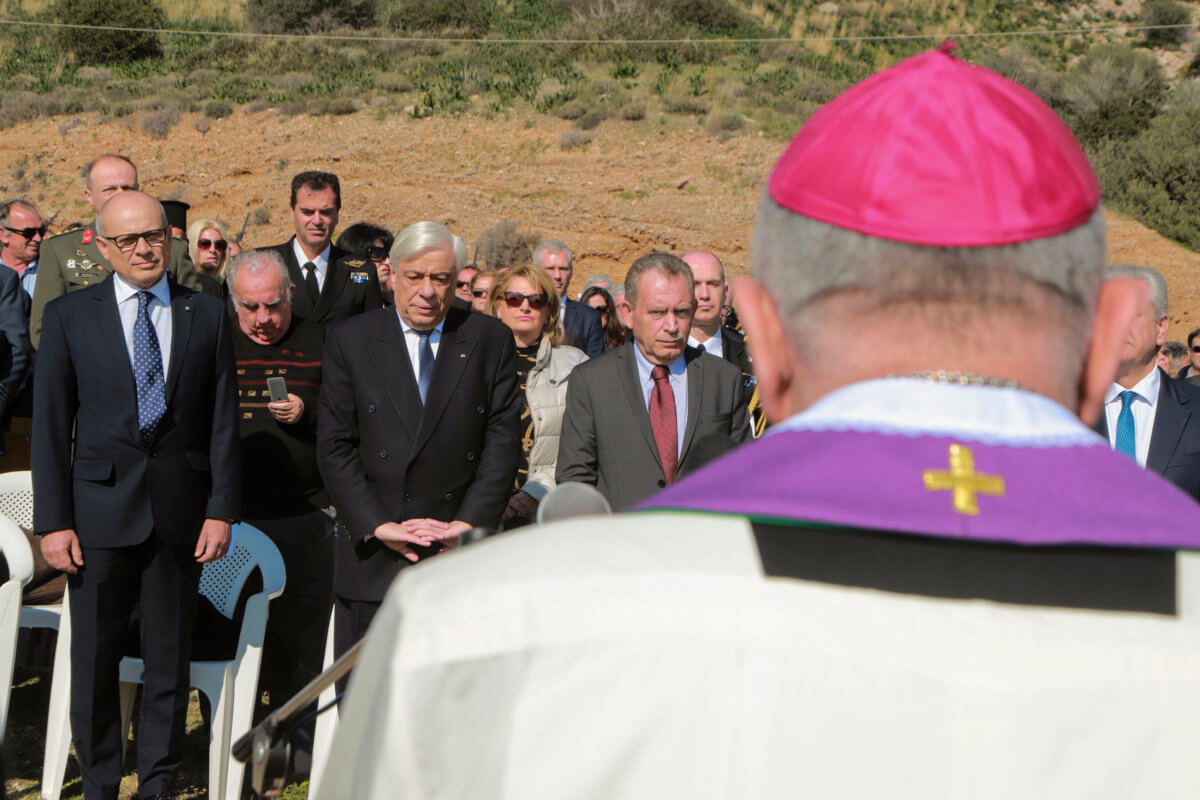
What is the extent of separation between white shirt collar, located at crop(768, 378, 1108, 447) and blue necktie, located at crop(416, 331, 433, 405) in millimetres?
4002

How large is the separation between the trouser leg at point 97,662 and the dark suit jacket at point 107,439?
0.12 m

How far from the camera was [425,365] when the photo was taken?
196 inches

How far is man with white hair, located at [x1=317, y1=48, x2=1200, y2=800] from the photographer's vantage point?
0.88 metres

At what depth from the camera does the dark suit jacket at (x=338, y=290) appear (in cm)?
687

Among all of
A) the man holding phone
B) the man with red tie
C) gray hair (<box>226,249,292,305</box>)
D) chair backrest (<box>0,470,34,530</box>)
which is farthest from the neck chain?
chair backrest (<box>0,470,34,530</box>)

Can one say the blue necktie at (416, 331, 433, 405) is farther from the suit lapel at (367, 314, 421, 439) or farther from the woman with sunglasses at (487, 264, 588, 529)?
the woman with sunglasses at (487, 264, 588, 529)

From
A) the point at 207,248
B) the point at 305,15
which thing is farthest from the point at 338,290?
the point at 305,15

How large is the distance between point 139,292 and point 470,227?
20861 millimetres

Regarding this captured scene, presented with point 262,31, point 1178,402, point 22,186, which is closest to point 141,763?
point 1178,402

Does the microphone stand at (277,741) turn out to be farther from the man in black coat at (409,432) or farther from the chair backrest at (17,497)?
the chair backrest at (17,497)

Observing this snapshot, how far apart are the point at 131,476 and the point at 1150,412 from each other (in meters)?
4.14

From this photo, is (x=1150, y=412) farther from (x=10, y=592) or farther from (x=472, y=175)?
(x=472, y=175)

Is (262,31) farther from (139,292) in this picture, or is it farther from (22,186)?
(139,292)

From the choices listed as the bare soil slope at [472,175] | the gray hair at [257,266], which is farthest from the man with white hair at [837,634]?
the bare soil slope at [472,175]
